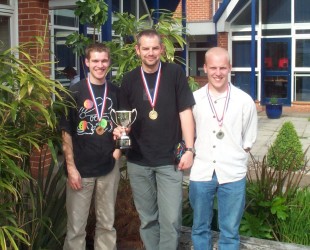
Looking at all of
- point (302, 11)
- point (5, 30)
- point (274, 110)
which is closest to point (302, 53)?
point (302, 11)

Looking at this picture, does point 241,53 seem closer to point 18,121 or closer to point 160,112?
point 160,112

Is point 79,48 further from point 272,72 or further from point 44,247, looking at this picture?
point 272,72

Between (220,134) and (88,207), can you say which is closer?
(220,134)

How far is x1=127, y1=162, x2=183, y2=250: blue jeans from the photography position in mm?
3891

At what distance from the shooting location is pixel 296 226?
180 inches

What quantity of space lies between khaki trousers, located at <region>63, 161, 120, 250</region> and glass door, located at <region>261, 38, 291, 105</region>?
16.3 metres

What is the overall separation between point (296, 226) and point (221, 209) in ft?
3.50

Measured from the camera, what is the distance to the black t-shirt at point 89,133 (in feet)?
12.5

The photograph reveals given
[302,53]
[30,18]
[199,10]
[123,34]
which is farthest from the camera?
[199,10]

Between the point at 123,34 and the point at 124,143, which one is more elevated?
the point at 123,34

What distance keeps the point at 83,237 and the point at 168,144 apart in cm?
100

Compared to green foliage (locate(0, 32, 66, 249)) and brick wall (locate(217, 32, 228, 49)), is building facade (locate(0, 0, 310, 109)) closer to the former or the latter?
brick wall (locate(217, 32, 228, 49))

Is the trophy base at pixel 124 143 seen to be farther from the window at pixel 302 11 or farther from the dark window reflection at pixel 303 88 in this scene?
the window at pixel 302 11

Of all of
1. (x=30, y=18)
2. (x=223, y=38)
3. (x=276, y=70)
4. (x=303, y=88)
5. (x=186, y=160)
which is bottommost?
(x=186, y=160)
